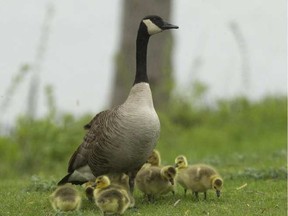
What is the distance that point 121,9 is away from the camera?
19.5 m

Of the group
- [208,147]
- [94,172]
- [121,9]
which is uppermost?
[121,9]

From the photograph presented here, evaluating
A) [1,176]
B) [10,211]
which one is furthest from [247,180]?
[1,176]

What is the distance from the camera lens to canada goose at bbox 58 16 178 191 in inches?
355

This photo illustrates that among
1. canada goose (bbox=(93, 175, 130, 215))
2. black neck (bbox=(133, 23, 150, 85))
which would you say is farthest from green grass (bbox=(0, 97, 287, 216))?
black neck (bbox=(133, 23, 150, 85))

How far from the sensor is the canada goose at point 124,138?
29.6 ft

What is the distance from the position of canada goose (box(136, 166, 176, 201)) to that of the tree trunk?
879 cm

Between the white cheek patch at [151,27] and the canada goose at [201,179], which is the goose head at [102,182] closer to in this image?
the canada goose at [201,179]

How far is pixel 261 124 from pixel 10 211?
11.0m

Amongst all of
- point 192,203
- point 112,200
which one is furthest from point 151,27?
point 112,200

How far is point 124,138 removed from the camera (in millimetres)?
9000

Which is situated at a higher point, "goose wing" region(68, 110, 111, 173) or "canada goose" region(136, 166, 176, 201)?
"goose wing" region(68, 110, 111, 173)

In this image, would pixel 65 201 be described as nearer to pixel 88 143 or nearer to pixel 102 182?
pixel 102 182

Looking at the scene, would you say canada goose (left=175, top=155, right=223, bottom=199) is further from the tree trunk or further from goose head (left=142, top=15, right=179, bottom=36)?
the tree trunk

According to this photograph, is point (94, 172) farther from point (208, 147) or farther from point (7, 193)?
point (208, 147)
